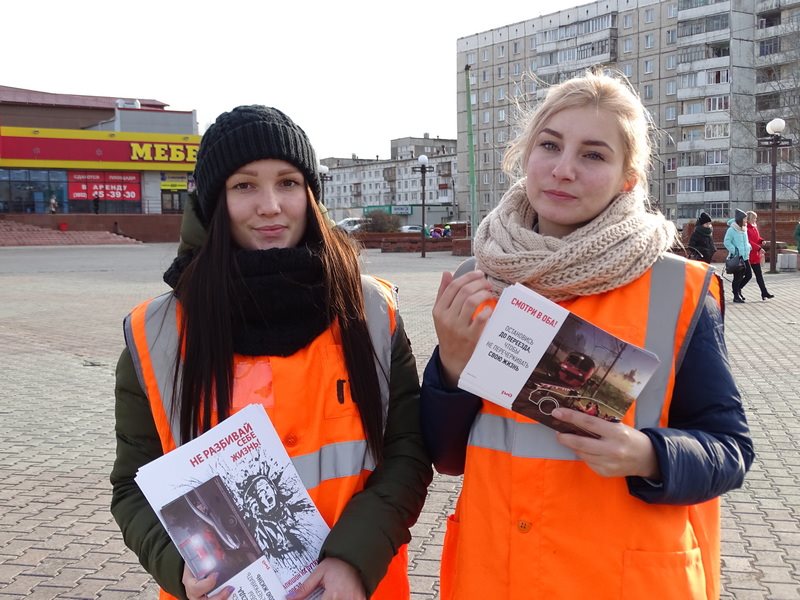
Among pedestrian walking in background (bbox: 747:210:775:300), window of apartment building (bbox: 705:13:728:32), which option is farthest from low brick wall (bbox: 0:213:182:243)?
window of apartment building (bbox: 705:13:728:32)

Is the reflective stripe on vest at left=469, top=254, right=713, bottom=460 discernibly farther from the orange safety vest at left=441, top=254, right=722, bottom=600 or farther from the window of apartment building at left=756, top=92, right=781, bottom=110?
the window of apartment building at left=756, top=92, right=781, bottom=110

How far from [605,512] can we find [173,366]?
1200mm

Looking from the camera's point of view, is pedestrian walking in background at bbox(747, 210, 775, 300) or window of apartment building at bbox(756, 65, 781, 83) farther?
window of apartment building at bbox(756, 65, 781, 83)

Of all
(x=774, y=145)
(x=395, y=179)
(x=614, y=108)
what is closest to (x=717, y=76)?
(x=774, y=145)

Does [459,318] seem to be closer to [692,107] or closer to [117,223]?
[117,223]

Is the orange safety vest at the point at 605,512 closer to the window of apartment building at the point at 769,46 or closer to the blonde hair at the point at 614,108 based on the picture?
the blonde hair at the point at 614,108

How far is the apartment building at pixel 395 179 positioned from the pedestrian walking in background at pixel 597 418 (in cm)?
10295

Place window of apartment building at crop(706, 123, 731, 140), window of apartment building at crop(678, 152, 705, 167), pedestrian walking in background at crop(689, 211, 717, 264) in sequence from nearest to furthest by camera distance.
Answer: pedestrian walking in background at crop(689, 211, 717, 264) → window of apartment building at crop(706, 123, 731, 140) → window of apartment building at crop(678, 152, 705, 167)

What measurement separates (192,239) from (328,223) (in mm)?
401

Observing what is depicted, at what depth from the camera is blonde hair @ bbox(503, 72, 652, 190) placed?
2.10 m

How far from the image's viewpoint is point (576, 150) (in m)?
2.09

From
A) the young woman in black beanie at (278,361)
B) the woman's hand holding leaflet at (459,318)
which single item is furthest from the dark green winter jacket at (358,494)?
the woman's hand holding leaflet at (459,318)

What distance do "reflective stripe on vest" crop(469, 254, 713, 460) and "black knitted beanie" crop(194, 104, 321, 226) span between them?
967 millimetres

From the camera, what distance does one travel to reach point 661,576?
1854 mm
